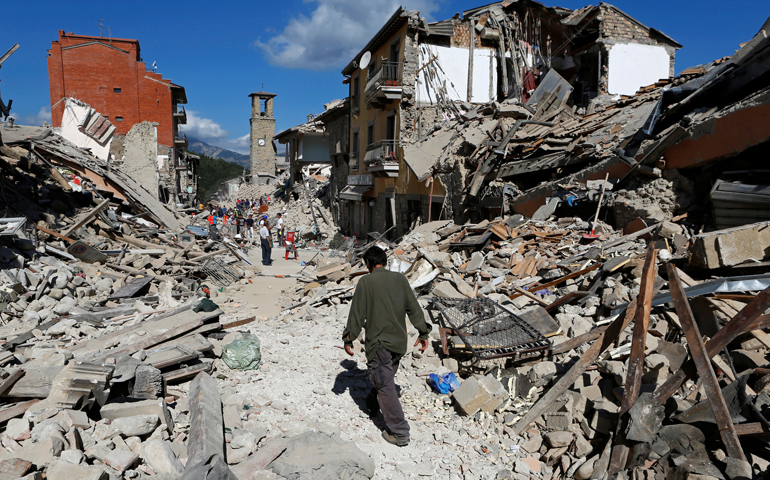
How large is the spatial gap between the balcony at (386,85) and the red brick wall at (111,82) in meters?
19.1

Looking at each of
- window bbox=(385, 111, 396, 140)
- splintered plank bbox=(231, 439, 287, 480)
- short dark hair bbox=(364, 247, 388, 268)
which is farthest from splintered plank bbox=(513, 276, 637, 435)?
window bbox=(385, 111, 396, 140)

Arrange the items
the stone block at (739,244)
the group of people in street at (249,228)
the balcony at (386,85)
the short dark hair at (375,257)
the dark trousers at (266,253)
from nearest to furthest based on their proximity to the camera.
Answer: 1. the short dark hair at (375,257)
2. the stone block at (739,244)
3. the dark trousers at (266,253)
4. the group of people in street at (249,228)
5. the balcony at (386,85)

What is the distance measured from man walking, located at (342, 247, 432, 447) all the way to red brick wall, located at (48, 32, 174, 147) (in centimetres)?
3334

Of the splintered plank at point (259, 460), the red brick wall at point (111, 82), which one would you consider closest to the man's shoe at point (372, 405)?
the splintered plank at point (259, 460)

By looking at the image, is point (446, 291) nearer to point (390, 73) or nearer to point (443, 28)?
point (390, 73)

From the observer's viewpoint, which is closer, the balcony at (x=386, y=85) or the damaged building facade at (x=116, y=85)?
the balcony at (x=386, y=85)

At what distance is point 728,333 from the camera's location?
3.13 meters

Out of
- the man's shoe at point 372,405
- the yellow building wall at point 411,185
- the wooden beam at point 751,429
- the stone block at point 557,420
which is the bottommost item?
the man's shoe at point 372,405

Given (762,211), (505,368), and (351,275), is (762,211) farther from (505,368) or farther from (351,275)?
(351,275)

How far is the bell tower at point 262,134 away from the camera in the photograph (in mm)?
49312

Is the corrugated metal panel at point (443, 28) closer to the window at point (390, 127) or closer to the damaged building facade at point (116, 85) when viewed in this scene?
the window at point (390, 127)

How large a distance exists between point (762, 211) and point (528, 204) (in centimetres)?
514

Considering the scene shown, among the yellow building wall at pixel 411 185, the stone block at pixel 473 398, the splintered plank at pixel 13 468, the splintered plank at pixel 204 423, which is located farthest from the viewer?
the yellow building wall at pixel 411 185

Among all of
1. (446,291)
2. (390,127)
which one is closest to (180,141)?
(390,127)
